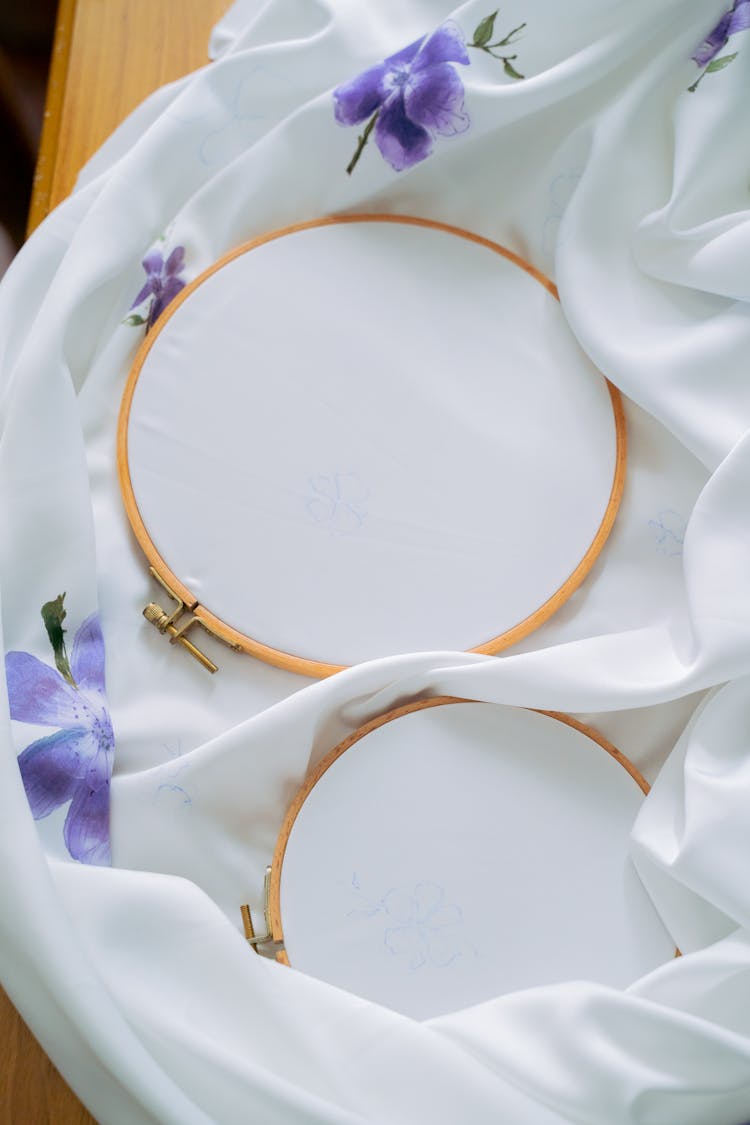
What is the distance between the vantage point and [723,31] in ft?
2.23

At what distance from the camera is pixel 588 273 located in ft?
2.27

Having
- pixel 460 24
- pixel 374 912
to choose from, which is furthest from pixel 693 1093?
pixel 460 24

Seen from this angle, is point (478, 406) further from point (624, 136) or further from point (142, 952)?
point (142, 952)

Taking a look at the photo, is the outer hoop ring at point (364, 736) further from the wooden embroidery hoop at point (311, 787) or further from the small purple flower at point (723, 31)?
the small purple flower at point (723, 31)

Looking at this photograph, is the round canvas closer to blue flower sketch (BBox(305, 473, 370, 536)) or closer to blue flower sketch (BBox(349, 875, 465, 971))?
blue flower sketch (BBox(349, 875, 465, 971))

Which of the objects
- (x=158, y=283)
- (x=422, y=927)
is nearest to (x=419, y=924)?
(x=422, y=927)

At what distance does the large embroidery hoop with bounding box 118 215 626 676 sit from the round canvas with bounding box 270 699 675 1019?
6 cm

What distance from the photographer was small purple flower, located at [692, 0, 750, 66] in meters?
0.67

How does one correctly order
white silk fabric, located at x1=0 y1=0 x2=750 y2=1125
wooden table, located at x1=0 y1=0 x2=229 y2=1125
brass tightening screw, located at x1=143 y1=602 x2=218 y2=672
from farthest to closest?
1. wooden table, located at x1=0 y1=0 x2=229 y2=1125
2. brass tightening screw, located at x1=143 y1=602 x2=218 y2=672
3. white silk fabric, located at x1=0 y1=0 x2=750 y2=1125

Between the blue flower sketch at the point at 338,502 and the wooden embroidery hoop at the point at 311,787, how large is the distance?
0.12m

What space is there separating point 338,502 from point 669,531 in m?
0.22

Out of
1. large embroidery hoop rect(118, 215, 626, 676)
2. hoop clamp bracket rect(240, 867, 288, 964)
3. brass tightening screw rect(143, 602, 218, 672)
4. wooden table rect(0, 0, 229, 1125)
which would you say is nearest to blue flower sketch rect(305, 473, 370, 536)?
large embroidery hoop rect(118, 215, 626, 676)

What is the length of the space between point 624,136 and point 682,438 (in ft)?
0.71

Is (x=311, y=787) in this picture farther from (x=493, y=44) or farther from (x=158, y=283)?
(x=493, y=44)
